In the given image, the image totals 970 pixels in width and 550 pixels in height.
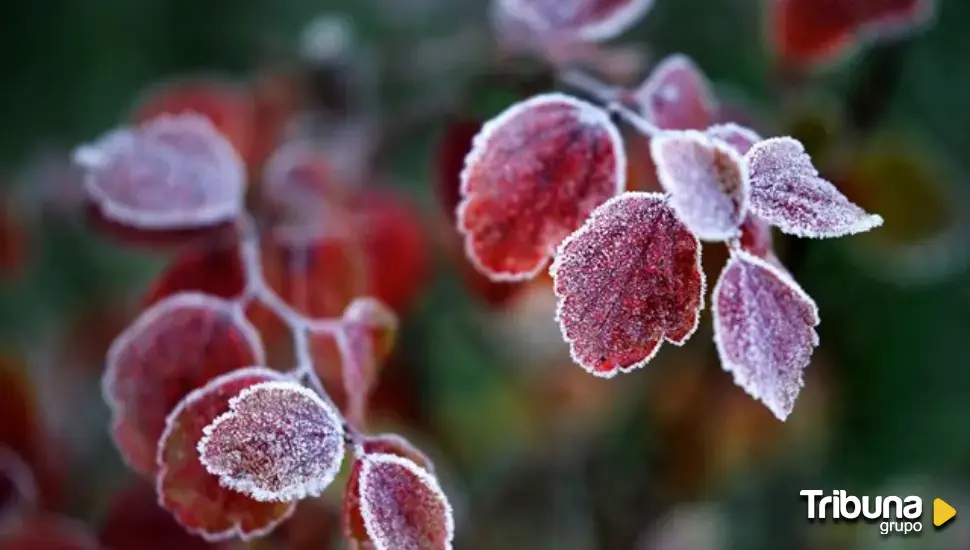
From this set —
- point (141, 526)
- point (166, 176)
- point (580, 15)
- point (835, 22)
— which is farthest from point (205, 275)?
point (835, 22)

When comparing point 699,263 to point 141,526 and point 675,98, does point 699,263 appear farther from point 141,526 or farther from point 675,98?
point 141,526

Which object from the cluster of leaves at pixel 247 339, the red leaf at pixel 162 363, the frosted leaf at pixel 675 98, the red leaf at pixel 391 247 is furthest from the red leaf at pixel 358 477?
the red leaf at pixel 391 247

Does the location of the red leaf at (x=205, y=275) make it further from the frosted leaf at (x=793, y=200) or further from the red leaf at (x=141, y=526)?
the frosted leaf at (x=793, y=200)

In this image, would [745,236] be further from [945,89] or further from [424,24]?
[424,24]

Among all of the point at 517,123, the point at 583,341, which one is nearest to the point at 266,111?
the point at 517,123

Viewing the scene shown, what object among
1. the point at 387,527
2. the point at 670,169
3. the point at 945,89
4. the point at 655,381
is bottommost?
the point at 655,381
